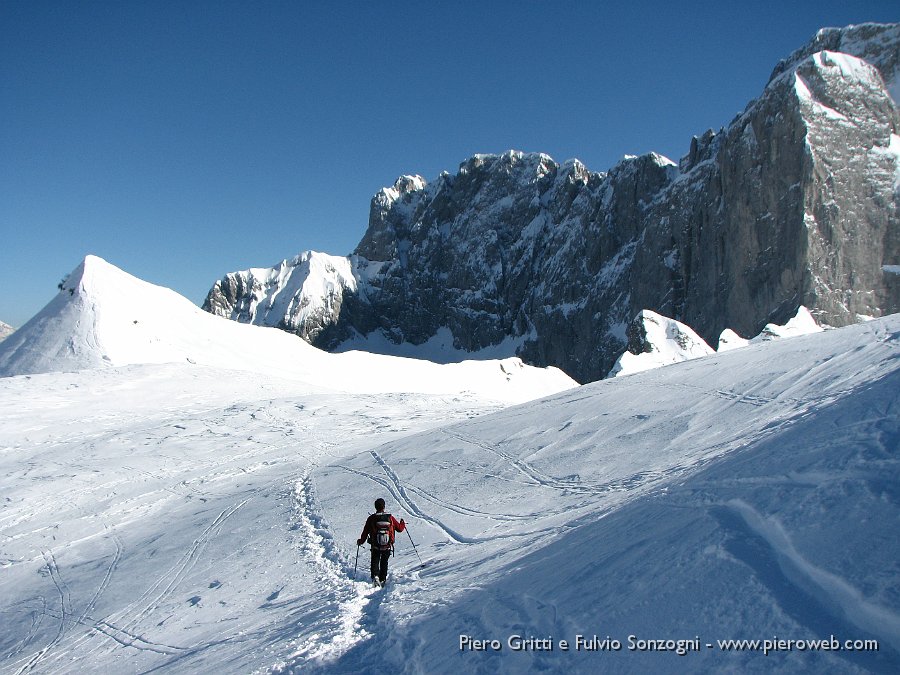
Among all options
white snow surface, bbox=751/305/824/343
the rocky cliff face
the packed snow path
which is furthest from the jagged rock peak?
the packed snow path

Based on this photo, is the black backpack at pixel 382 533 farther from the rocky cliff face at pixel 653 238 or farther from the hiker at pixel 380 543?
the rocky cliff face at pixel 653 238

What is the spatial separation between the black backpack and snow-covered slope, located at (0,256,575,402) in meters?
30.3

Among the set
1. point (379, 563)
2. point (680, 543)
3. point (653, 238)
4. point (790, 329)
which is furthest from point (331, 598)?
point (653, 238)

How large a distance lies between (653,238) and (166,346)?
84.3 meters

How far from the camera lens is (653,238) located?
103938 mm

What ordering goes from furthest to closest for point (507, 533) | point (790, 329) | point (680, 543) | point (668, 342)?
point (668, 342)
point (790, 329)
point (507, 533)
point (680, 543)

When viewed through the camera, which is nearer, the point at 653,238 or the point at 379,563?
the point at 379,563

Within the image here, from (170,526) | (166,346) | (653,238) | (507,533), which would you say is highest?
(653,238)

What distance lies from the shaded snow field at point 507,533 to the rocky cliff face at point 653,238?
64545mm

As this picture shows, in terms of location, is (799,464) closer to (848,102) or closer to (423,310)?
(848,102)

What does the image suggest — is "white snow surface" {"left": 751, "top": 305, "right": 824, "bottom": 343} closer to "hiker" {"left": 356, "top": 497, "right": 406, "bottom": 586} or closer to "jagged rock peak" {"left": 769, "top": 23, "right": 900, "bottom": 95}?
"hiker" {"left": 356, "top": 497, "right": 406, "bottom": 586}

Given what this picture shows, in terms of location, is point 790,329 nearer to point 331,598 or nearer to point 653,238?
point 331,598

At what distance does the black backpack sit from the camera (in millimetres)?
7469

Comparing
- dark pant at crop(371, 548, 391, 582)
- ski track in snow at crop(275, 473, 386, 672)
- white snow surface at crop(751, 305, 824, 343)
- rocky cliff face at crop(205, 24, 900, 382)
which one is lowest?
ski track in snow at crop(275, 473, 386, 672)
